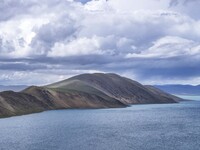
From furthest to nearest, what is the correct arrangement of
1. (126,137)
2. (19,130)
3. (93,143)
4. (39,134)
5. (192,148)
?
(19,130), (39,134), (126,137), (93,143), (192,148)

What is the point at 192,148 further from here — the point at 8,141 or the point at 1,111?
the point at 1,111

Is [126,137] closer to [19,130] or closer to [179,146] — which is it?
[179,146]

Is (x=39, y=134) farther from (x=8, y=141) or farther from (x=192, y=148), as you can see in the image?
(x=192, y=148)

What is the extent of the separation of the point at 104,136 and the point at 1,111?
311ft

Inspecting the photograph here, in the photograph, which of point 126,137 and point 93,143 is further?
point 126,137

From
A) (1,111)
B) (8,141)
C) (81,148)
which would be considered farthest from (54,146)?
(1,111)

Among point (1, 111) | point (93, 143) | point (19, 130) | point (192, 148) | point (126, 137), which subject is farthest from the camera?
point (1, 111)

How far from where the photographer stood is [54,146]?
9819 centimetres

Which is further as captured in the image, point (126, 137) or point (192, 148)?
point (126, 137)

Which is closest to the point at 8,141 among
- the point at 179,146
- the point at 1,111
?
the point at 179,146

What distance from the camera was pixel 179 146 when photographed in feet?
318

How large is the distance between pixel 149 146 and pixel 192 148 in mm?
9739

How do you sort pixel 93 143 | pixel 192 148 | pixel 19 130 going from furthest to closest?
pixel 19 130 < pixel 93 143 < pixel 192 148

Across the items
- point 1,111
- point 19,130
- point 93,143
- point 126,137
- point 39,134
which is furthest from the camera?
point 1,111
